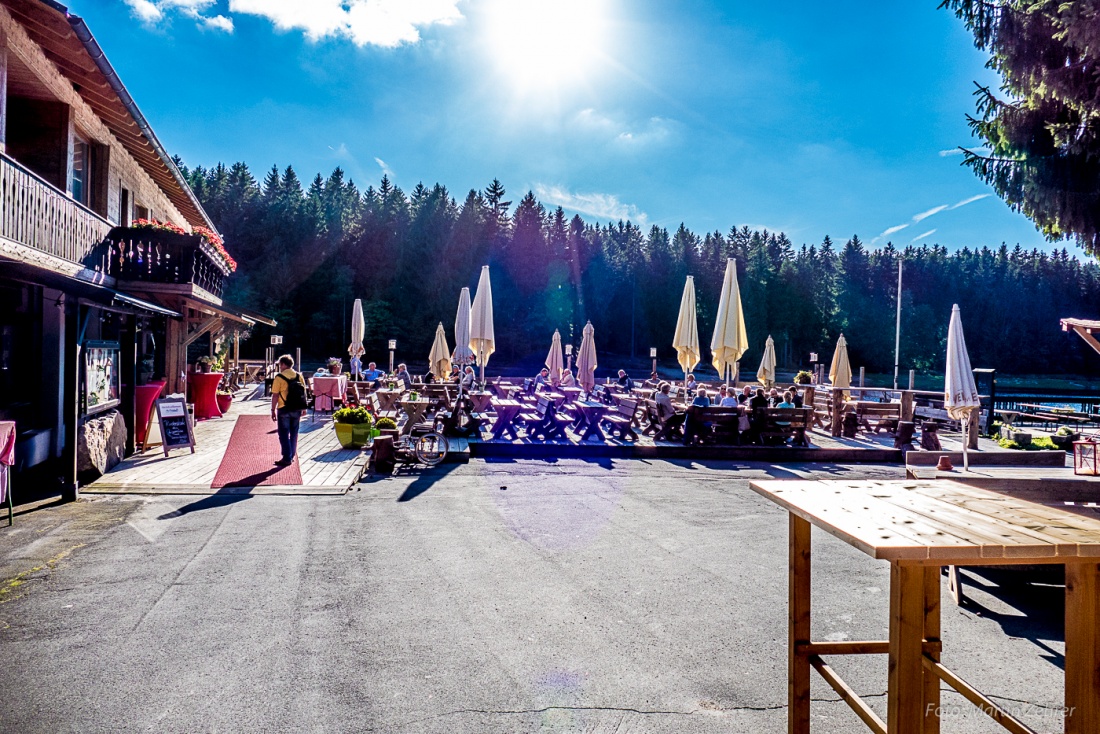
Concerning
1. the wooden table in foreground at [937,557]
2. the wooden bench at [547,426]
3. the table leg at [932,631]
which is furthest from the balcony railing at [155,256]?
the table leg at [932,631]

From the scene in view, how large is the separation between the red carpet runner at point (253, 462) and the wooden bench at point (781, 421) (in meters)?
8.89

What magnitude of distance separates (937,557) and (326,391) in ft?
59.0

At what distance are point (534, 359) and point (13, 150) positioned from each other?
46.3 m

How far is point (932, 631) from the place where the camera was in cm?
256

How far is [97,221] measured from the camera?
35.2 feet

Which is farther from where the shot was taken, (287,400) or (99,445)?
(287,400)

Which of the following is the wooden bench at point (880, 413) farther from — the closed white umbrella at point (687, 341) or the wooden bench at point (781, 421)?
the closed white umbrella at point (687, 341)

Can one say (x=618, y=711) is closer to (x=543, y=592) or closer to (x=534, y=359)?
(x=543, y=592)

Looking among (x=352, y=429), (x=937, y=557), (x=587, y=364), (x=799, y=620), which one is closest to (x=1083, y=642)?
(x=937, y=557)

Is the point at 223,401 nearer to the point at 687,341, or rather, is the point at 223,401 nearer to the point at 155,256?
the point at 155,256

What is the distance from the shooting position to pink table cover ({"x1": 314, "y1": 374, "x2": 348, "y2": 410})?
58.8 ft

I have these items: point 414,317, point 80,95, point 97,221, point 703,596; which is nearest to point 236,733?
point 703,596

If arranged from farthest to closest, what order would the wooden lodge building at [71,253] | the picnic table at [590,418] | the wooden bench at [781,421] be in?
the picnic table at [590,418] < the wooden bench at [781,421] < the wooden lodge building at [71,253]

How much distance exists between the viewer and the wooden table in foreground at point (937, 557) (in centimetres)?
184
